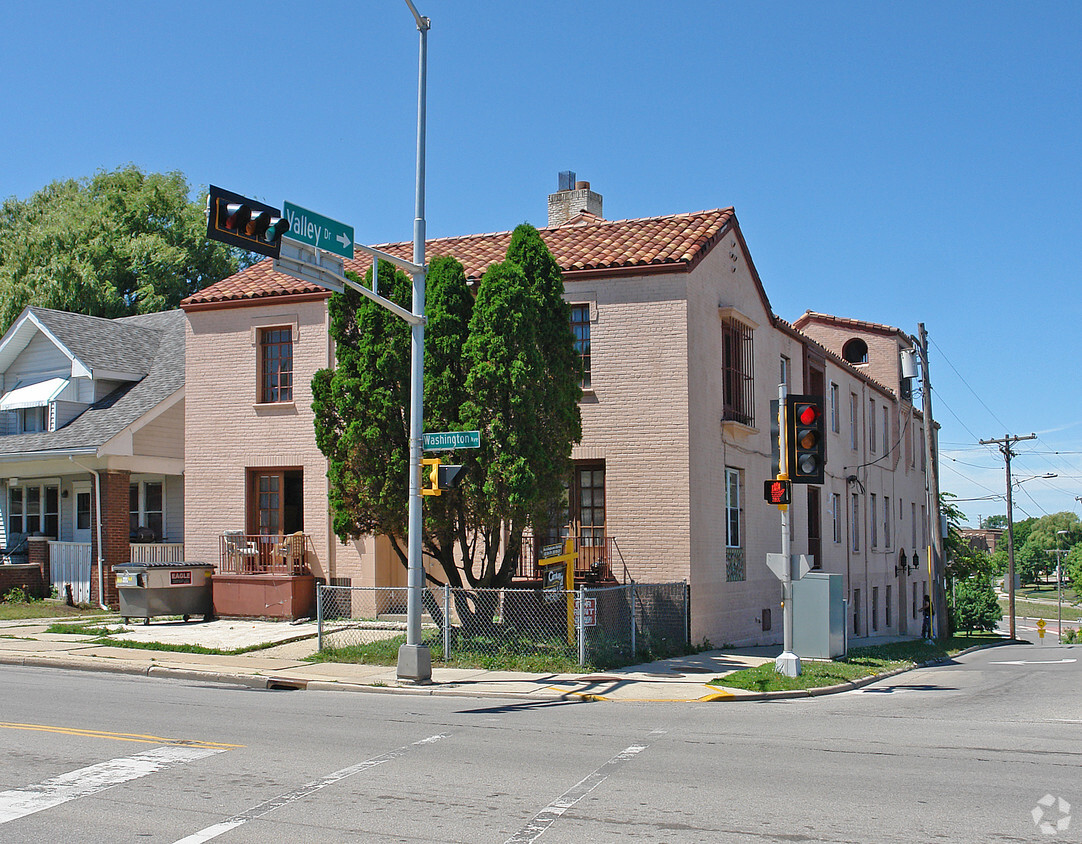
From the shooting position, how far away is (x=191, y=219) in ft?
141

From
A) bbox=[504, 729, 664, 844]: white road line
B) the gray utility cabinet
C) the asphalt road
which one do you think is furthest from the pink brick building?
bbox=[504, 729, 664, 844]: white road line

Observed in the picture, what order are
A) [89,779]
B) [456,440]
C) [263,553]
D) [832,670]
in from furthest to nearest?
[263,553], [832,670], [456,440], [89,779]

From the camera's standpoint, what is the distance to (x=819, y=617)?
64.4 feet

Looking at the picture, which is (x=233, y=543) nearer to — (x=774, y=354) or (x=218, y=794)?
(x=774, y=354)

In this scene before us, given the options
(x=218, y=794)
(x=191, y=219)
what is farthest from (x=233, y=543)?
(x=191, y=219)

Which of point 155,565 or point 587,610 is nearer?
point 587,610

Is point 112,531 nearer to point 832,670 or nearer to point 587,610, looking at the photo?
point 587,610

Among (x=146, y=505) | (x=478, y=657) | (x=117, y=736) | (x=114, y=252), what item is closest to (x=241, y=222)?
(x=117, y=736)

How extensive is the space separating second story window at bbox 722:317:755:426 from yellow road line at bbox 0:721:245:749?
1422 centimetres

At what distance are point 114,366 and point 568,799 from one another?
23.5m

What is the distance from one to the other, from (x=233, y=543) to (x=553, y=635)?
870cm

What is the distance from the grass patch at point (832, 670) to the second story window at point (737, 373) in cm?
554

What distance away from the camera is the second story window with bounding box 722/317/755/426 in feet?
72.2

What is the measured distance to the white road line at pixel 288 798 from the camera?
662 cm
